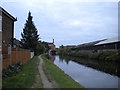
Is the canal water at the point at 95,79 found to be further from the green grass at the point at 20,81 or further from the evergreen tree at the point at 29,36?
the evergreen tree at the point at 29,36

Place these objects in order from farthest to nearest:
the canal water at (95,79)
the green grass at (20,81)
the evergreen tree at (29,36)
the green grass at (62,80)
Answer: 1. the evergreen tree at (29,36)
2. the canal water at (95,79)
3. the green grass at (62,80)
4. the green grass at (20,81)

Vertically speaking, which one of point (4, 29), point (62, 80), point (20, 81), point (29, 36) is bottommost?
point (62, 80)

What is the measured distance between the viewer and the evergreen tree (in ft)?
147

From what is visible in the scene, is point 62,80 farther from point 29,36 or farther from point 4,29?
point 29,36

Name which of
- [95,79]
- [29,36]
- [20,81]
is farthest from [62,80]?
[29,36]

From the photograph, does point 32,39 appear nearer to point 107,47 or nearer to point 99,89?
point 107,47

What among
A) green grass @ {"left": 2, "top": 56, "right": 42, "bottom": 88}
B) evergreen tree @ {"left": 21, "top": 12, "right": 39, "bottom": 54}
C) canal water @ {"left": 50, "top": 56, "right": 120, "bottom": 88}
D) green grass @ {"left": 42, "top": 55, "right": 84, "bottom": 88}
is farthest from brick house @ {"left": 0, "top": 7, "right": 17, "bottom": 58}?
evergreen tree @ {"left": 21, "top": 12, "right": 39, "bottom": 54}

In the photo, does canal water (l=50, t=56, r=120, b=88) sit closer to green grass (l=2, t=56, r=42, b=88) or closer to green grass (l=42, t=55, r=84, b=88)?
green grass (l=42, t=55, r=84, b=88)

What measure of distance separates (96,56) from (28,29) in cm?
1956

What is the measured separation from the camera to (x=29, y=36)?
150 ft

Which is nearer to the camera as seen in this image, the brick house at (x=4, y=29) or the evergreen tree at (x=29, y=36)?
the brick house at (x=4, y=29)

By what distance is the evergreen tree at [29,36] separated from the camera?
44.9m

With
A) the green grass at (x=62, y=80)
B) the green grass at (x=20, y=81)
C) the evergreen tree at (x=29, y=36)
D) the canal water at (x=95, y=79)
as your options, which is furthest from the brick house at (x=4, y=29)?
the evergreen tree at (x=29, y=36)

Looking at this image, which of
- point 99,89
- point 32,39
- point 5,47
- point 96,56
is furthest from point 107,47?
point 99,89
